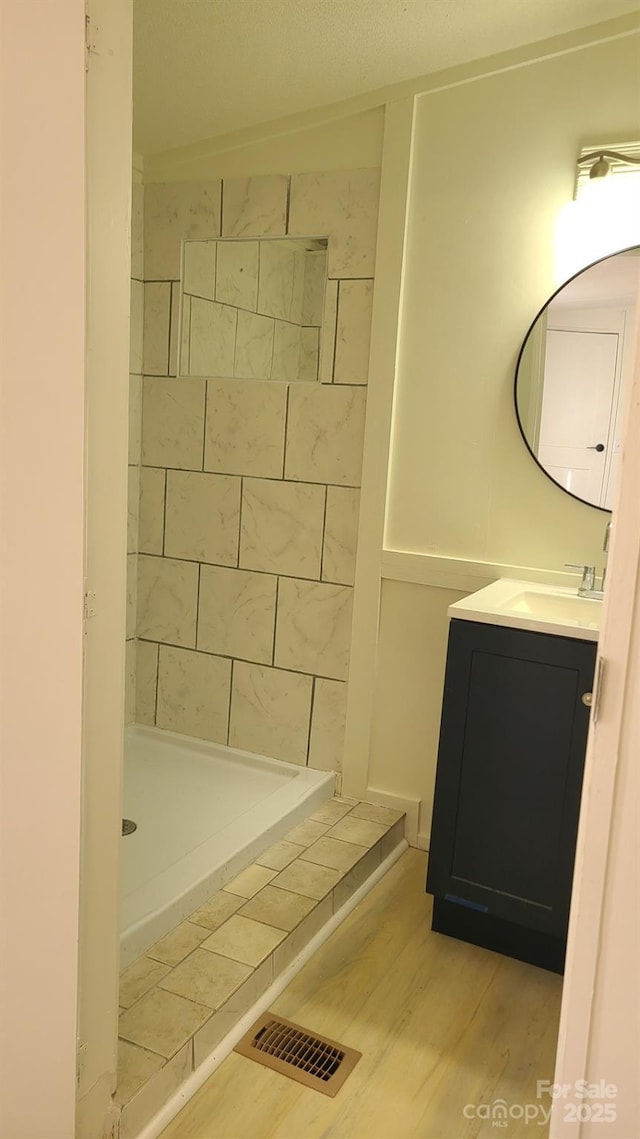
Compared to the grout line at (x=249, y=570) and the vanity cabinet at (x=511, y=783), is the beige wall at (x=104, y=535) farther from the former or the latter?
the grout line at (x=249, y=570)

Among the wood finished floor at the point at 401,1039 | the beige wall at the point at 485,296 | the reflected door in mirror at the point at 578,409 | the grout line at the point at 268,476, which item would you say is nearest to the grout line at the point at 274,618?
the grout line at the point at 268,476

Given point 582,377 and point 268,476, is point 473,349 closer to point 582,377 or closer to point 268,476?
point 582,377

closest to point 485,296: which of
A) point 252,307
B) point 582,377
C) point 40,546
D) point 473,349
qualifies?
point 473,349

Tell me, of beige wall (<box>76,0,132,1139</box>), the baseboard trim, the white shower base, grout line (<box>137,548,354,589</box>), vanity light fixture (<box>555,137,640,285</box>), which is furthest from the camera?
grout line (<box>137,548,354,589</box>)

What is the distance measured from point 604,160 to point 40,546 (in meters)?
1.93

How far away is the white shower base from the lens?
2234 mm

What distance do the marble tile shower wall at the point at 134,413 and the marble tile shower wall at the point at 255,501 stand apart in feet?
0.08

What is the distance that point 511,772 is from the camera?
87.1 inches

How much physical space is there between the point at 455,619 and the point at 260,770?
3.85 ft

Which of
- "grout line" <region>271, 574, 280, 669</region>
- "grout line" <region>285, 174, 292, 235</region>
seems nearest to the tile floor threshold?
"grout line" <region>271, 574, 280, 669</region>

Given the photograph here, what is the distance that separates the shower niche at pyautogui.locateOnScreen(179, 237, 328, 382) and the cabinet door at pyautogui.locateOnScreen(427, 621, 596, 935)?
1206mm

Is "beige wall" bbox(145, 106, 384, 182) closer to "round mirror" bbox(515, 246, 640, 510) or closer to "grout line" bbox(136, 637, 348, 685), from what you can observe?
"round mirror" bbox(515, 246, 640, 510)

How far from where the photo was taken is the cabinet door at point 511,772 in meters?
2.13

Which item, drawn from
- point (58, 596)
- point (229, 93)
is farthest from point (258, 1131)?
point (229, 93)
